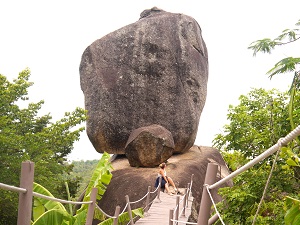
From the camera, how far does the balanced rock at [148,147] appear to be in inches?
511

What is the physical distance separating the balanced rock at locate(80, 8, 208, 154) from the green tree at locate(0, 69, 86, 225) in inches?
45.7

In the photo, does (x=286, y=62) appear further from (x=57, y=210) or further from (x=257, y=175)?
(x=57, y=210)

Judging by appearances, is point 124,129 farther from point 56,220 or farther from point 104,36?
point 56,220

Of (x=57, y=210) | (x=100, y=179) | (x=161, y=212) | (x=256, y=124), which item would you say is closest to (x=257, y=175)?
(x=256, y=124)

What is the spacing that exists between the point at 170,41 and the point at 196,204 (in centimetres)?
657

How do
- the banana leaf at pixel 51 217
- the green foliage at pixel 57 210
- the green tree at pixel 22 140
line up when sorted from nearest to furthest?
the banana leaf at pixel 51 217
the green foliage at pixel 57 210
the green tree at pixel 22 140

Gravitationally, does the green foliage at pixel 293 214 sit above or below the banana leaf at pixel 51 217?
above

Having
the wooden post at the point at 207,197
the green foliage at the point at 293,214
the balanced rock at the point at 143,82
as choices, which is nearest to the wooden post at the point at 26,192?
the wooden post at the point at 207,197

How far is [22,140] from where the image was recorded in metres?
11.9

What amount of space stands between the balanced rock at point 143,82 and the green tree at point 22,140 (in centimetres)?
116

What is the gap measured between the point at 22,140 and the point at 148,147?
3.84 metres

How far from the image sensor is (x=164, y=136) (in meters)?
13.2

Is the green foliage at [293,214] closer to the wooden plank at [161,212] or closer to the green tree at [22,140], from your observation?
the wooden plank at [161,212]

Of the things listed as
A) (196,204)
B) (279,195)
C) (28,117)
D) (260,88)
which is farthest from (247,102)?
(28,117)
